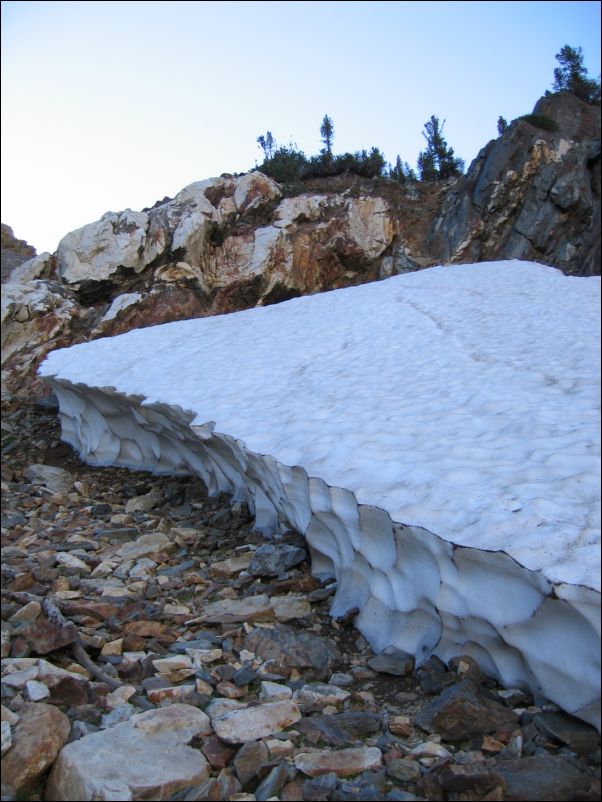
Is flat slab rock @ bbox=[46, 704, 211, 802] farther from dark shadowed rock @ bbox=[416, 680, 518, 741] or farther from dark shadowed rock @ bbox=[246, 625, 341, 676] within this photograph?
dark shadowed rock @ bbox=[416, 680, 518, 741]

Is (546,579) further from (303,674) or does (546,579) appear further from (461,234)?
(461,234)

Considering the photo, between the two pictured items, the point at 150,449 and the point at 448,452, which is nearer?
the point at 448,452

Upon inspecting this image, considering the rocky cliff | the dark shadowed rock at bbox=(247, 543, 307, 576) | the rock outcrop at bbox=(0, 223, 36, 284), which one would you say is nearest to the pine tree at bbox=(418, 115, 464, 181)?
the rocky cliff

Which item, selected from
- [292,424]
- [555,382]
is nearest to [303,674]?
[292,424]

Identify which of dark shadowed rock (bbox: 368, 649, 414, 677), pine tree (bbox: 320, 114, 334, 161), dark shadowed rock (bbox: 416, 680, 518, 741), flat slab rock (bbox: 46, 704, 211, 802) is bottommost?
dark shadowed rock (bbox: 368, 649, 414, 677)

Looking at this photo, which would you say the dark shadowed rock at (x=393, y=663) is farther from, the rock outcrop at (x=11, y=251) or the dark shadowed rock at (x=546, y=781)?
the rock outcrop at (x=11, y=251)

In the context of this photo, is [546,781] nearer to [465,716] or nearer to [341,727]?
[465,716]

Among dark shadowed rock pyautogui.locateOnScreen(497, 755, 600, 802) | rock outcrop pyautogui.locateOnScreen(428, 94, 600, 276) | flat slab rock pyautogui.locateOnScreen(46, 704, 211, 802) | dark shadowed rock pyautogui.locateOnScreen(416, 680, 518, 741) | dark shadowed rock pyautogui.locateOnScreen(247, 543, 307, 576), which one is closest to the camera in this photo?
dark shadowed rock pyautogui.locateOnScreen(497, 755, 600, 802)

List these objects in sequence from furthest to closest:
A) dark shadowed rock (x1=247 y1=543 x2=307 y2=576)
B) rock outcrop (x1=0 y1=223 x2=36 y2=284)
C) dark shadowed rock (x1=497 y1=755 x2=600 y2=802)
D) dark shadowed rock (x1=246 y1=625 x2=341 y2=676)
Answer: rock outcrop (x1=0 y1=223 x2=36 y2=284)
dark shadowed rock (x1=247 y1=543 x2=307 y2=576)
dark shadowed rock (x1=246 y1=625 x2=341 y2=676)
dark shadowed rock (x1=497 y1=755 x2=600 y2=802)

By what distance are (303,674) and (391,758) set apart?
3.30ft

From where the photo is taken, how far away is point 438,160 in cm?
2908

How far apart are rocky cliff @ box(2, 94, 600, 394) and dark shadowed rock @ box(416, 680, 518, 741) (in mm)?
13543

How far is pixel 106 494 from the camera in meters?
8.15

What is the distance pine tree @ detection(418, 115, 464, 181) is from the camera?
2808 centimetres
